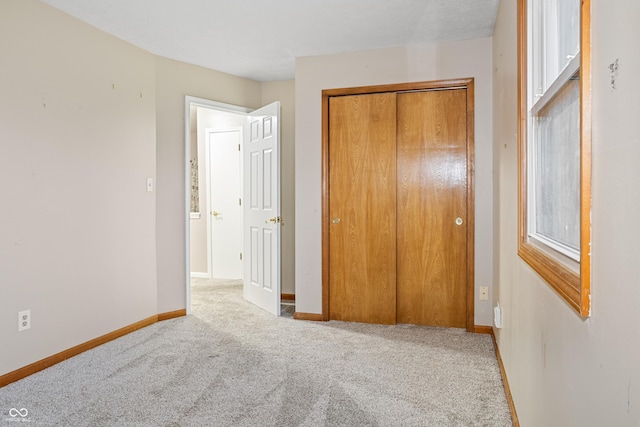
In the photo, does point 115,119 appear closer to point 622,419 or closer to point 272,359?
point 272,359

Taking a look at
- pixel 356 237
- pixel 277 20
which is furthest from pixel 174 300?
pixel 277 20

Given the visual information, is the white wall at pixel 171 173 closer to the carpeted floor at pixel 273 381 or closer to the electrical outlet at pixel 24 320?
the carpeted floor at pixel 273 381

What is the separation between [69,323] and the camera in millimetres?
Result: 2967

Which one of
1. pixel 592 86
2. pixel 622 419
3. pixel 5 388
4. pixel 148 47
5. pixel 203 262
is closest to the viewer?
pixel 622 419

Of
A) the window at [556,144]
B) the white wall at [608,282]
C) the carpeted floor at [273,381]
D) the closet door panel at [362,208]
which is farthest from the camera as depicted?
the closet door panel at [362,208]

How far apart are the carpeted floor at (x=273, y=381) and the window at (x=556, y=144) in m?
1.00

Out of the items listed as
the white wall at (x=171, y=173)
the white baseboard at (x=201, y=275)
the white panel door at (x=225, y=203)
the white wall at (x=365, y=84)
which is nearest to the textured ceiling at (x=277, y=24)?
the white wall at (x=365, y=84)

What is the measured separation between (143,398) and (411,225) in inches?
91.3

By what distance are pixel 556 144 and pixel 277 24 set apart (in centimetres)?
233

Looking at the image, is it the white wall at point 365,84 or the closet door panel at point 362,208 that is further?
the closet door panel at point 362,208

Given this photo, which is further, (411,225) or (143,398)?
(411,225)

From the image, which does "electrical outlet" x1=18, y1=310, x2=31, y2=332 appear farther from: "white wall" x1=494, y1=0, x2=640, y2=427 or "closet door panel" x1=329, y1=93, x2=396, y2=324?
"white wall" x1=494, y1=0, x2=640, y2=427

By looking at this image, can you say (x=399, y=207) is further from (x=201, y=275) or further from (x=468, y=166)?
(x=201, y=275)

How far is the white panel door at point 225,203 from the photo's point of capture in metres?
5.66
